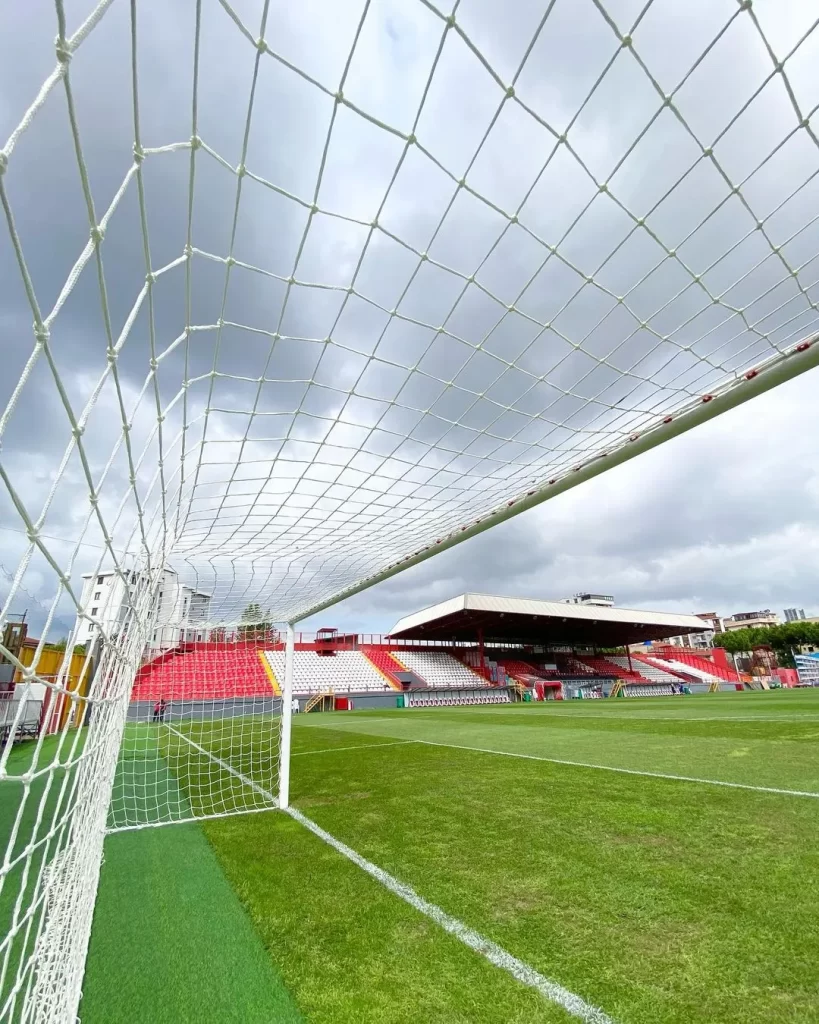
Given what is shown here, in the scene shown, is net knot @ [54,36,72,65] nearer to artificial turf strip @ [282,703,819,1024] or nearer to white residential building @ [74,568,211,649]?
white residential building @ [74,568,211,649]

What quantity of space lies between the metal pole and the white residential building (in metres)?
1.28

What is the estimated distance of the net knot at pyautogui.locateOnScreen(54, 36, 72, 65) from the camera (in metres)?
0.92

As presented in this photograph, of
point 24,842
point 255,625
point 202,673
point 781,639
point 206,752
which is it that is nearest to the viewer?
point 24,842

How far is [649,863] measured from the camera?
2.76 m

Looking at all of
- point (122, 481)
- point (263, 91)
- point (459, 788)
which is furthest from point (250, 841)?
point (263, 91)

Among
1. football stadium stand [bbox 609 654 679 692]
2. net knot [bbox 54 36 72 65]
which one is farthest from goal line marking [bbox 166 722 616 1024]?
football stadium stand [bbox 609 654 679 692]

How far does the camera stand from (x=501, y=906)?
2.38 m

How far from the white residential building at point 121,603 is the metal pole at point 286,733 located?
4.20 ft

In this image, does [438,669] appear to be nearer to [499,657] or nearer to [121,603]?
[499,657]

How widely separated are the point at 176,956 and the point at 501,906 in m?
1.41

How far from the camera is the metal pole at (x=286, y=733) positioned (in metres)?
4.82

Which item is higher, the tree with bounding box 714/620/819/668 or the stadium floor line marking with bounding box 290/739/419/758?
the tree with bounding box 714/620/819/668

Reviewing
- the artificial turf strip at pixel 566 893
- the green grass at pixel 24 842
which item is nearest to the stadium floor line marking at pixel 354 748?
the green grass at pixel 24 842

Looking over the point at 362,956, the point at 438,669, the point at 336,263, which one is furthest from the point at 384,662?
the point at 336,263
